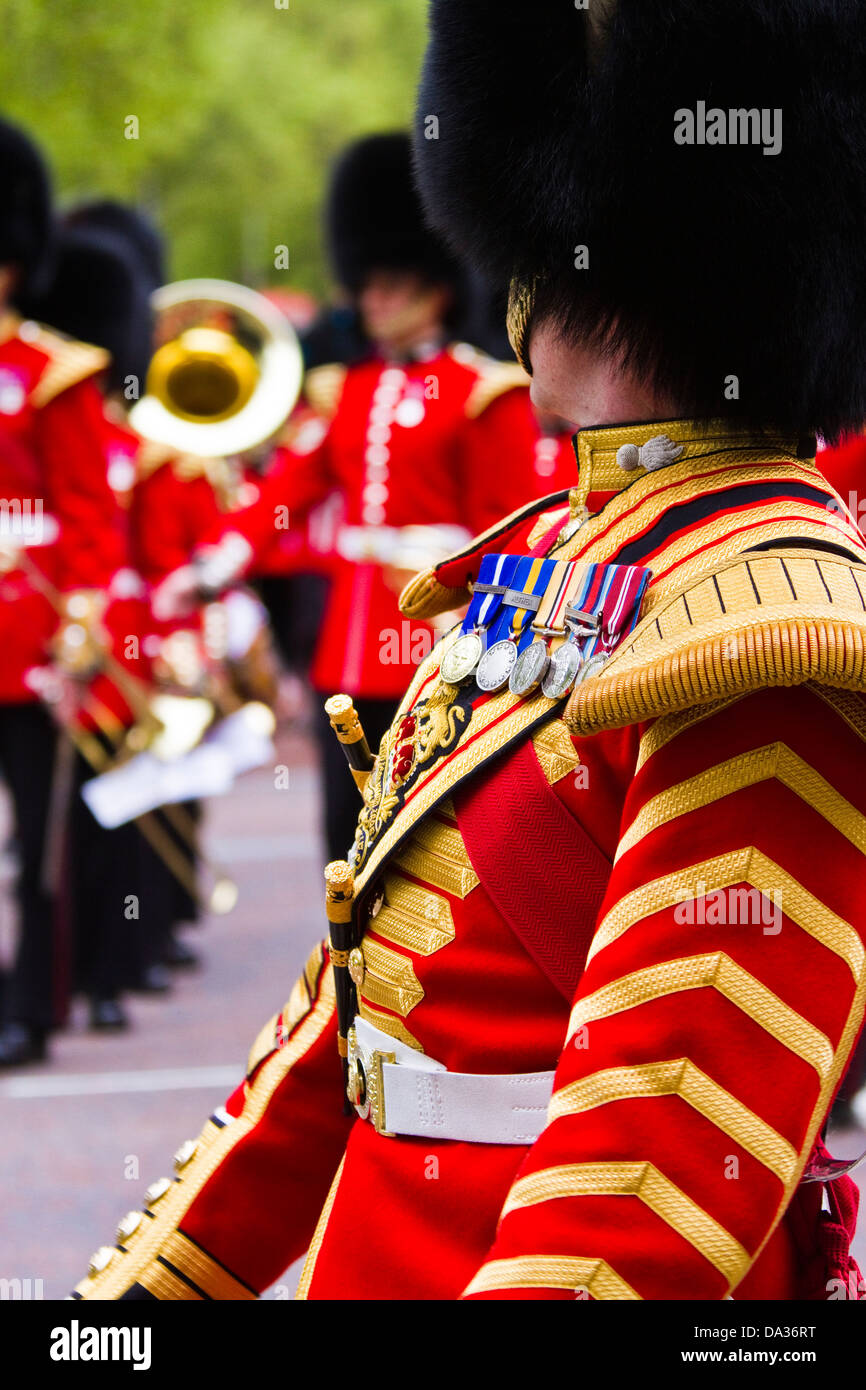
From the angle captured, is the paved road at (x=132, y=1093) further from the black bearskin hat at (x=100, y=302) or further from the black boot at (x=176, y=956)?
the black bearskin hat at (x=100, y=302)

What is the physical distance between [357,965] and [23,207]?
4851 mm

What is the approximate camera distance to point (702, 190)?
58.0 inches

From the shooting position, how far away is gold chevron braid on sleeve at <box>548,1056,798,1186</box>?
120 cm

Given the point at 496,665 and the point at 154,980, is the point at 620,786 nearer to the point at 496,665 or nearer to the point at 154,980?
the point at 496,665

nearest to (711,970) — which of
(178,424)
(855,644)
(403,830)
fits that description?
(855,644)

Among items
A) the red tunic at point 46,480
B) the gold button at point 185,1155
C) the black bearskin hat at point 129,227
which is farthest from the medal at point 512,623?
the black bearskin hat at point 129,227

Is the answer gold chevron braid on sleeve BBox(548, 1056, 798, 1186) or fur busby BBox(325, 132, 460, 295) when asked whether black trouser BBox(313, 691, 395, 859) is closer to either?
fur busby BBox(325, 132, 460, 295)

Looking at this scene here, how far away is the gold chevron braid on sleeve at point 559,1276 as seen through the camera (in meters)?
1.20

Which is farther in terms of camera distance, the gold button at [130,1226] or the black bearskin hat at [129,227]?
the black bearskin hat at [129,227]

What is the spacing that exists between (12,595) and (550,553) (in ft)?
13.1

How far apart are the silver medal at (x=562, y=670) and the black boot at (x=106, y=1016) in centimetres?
458

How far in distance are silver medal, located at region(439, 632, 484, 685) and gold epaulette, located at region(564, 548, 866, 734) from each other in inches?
10.7

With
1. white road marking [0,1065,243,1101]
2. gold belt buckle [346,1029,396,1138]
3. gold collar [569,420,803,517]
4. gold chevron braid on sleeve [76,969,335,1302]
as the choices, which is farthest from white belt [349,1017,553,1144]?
white road marking [0,1065,243,1101]

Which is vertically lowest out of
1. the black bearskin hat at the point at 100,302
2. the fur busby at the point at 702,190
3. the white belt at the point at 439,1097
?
the white belt at the point at 439,1097
